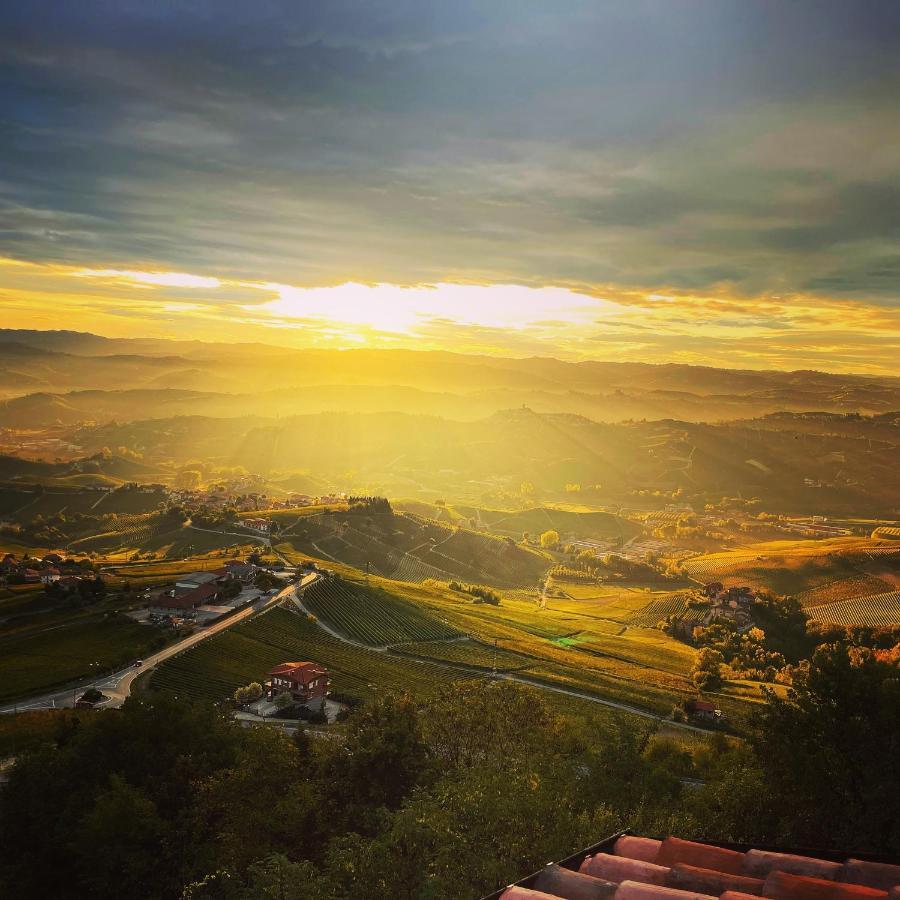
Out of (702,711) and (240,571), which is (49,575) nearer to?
(240,571)

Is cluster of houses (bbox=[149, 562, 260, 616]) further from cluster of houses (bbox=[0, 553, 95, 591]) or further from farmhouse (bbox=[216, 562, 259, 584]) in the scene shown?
cluster of houses (bbox=[0, 553, 95, 591])

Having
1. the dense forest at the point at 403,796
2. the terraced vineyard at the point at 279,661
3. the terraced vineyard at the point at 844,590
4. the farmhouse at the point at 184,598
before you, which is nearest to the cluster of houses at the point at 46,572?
the farmhouse at the point at 184,598

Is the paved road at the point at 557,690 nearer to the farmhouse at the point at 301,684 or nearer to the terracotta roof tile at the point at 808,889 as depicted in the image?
the farmhouse at the point at 301,684

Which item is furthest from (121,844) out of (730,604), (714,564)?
(714,564)

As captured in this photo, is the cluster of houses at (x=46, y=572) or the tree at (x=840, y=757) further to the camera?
the cluster of houses at (x=46, y=572)

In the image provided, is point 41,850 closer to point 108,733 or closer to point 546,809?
point 108,733

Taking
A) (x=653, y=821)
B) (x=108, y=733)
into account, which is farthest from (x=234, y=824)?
(x=653, y=821)

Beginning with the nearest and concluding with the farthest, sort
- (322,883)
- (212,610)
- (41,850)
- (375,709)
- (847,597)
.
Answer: (322,883), (41,850), (375,709), (212,610), (847,597)

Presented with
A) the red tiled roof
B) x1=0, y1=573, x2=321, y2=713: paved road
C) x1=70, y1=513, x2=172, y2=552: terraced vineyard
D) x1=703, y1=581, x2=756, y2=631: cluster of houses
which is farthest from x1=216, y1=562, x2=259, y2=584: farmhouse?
x1=703, y1=581, x2=756, y2=631: cluster of houses
